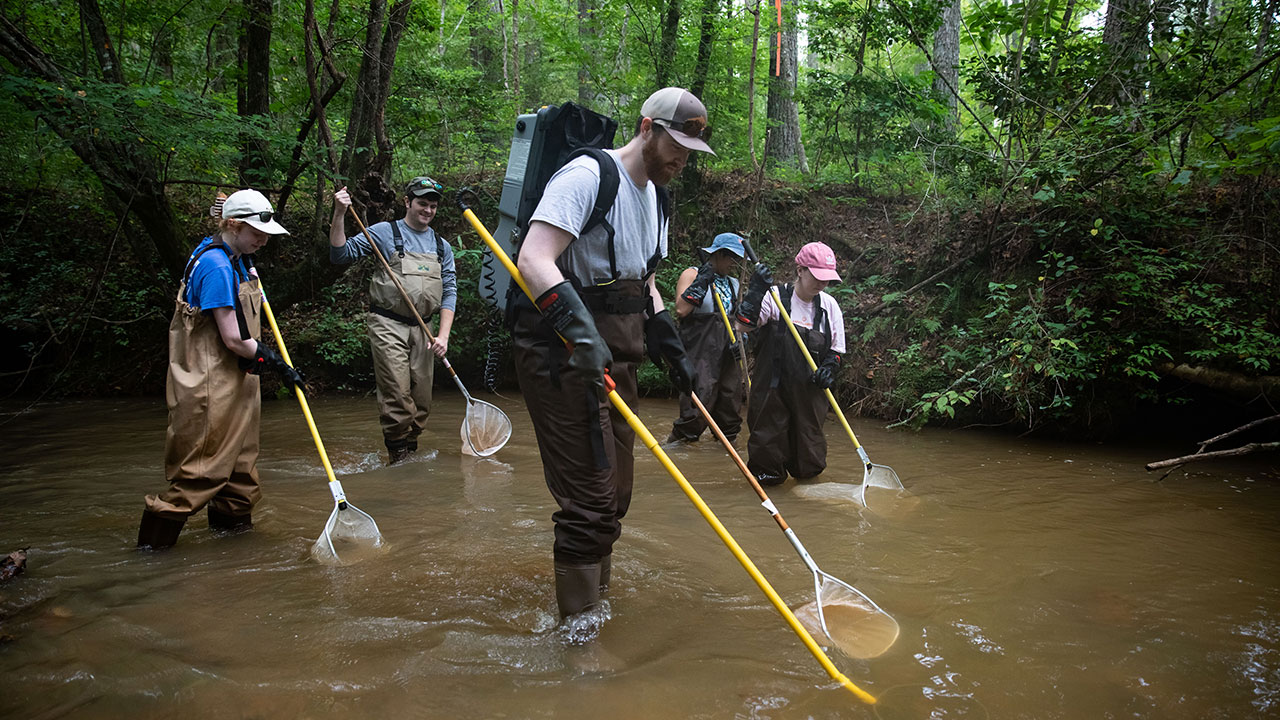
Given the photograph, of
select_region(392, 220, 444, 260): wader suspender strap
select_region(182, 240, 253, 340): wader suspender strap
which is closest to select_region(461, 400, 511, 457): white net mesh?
select_region(392, 220, 444, 260): wader suspender strap

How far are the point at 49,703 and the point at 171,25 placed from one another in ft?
30.4

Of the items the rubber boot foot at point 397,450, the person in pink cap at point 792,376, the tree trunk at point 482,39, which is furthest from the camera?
the tree trunk at point 482,39

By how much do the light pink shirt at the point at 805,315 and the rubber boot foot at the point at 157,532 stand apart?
13.5 ft

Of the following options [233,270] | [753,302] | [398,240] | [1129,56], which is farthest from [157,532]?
[1129,56]

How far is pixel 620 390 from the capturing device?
313 cm

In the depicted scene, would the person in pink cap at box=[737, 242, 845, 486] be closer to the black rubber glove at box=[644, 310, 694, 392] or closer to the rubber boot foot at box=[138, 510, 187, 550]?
the black rubber glove at box=[644, 310, 694, 392]

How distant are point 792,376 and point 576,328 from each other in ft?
10.8

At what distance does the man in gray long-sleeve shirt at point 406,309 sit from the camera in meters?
6.08

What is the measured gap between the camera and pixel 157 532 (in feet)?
13.0

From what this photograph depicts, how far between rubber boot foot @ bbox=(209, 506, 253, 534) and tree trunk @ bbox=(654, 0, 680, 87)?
8.62m

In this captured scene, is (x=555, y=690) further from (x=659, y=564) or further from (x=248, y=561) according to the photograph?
(x=248, y=561)

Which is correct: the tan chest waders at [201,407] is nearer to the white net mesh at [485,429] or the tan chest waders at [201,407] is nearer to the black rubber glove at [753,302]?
the white net mesh at [485,429]

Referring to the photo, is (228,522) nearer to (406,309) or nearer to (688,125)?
(406,309)

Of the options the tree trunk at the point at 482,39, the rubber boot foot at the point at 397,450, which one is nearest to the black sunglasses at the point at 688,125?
the rubber boot foot at the point at 397,450
